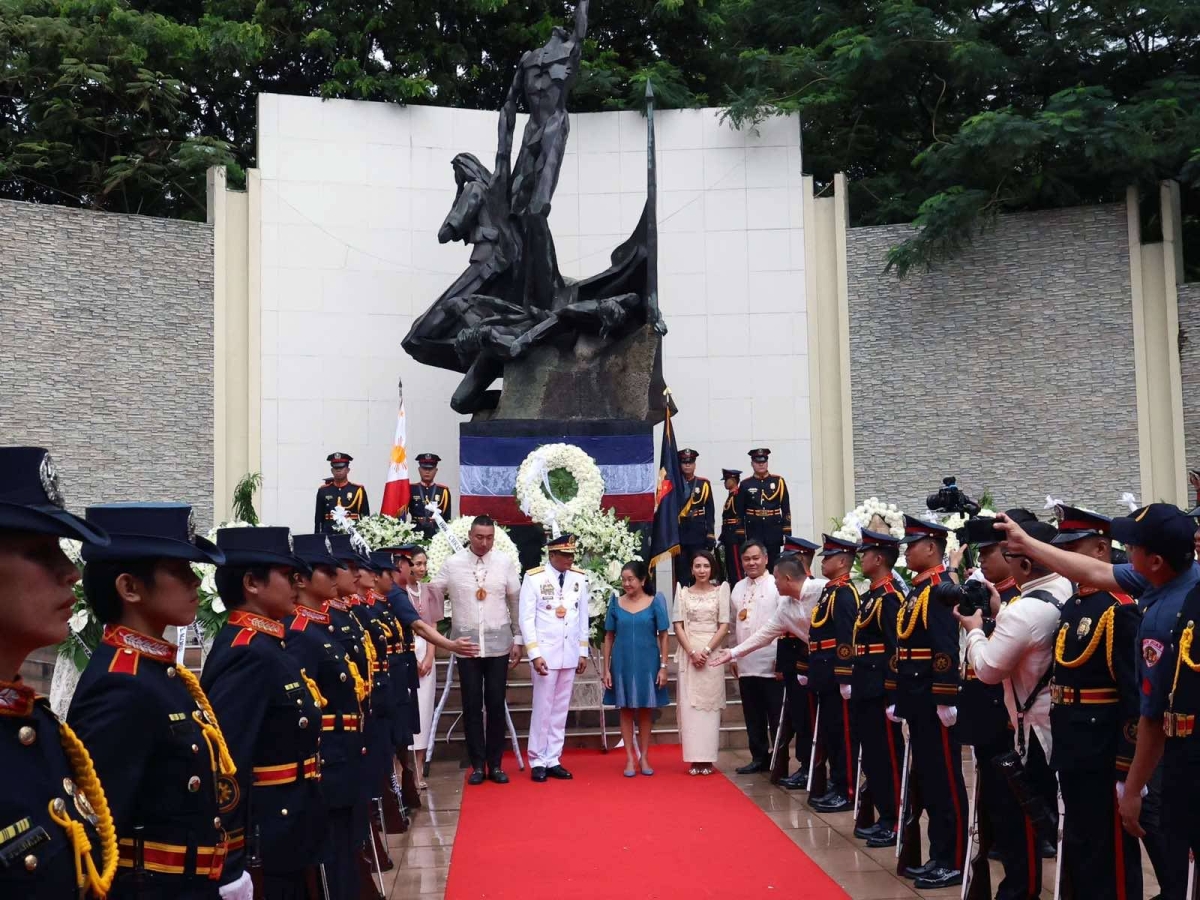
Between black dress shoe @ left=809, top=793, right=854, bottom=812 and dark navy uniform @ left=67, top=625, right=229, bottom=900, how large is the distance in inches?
215

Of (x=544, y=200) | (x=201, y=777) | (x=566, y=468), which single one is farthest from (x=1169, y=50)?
(x=201, y=777)

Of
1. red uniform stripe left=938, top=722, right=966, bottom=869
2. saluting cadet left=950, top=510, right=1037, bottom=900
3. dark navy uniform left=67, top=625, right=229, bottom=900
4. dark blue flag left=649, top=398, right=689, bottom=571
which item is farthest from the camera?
dark blue flag left=649, top=398, right=689, bottom=571

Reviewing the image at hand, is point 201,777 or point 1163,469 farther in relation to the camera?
point 1163,469

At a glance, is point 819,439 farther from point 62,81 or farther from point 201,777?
point 201,777

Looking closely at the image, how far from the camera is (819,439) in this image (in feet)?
53.4

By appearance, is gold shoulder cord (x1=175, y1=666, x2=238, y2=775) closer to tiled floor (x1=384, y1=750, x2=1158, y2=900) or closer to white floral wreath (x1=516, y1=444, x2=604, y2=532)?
tiled floor (x1=384, y1=750, x2=1158, y2=900)

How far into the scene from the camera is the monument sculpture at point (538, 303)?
536 inches

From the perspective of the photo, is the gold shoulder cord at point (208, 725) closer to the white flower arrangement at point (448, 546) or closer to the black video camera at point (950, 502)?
A: the black video camera at point (950, 502)

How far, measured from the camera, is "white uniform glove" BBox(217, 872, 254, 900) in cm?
297

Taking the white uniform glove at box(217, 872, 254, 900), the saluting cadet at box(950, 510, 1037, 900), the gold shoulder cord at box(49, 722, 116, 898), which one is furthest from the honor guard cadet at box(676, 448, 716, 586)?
the gold shoulder cord at box(49, 722, 116, 898)

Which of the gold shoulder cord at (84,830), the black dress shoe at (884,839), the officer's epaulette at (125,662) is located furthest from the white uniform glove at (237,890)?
the black dress shoe at (884,839)

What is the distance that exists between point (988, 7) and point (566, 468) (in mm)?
8500

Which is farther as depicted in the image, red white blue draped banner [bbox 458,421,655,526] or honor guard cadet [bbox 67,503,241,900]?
red white blue draped banner [bbox 458,421,655,526]

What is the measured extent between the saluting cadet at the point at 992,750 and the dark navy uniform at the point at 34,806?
3.60m
